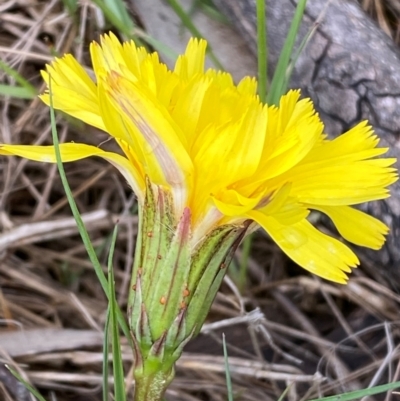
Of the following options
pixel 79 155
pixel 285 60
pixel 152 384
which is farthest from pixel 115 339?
pixel 285 60

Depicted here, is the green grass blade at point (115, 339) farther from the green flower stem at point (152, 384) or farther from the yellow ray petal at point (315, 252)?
the yellow ray petal at point (315, 252)

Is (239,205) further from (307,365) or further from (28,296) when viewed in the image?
(28,296)

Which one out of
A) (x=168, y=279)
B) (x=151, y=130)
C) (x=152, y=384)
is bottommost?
(x=152, y=384)

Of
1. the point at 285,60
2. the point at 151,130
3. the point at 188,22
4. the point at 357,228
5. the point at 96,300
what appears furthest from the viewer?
the point at 96,300

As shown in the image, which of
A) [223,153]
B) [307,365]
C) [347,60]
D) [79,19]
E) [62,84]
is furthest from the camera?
[79,19]

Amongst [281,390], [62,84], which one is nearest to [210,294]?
[62,84]

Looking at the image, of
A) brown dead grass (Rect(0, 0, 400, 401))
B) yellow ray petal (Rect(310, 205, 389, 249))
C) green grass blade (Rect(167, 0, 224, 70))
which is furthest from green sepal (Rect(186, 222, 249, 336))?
green grass blade (Rect(167, 0, 224, 70))

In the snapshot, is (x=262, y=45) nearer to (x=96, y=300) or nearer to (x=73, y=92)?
(x=73, y=92)
